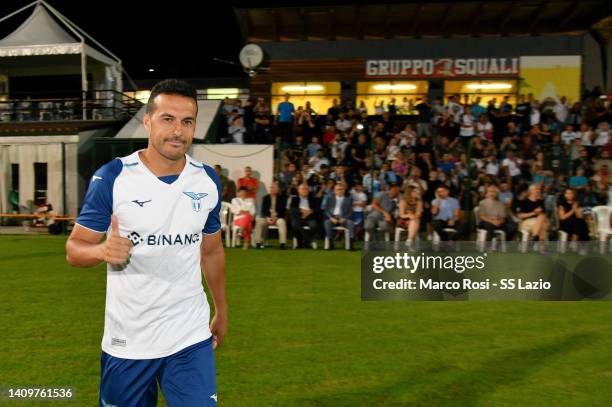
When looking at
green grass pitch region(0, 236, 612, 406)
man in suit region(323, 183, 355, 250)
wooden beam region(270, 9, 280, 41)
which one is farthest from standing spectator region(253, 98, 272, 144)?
green grass pitch region(0, 236, 612, 406)

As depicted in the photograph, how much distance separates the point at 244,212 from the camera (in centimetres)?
1499

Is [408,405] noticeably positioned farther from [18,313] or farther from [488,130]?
[488,130]

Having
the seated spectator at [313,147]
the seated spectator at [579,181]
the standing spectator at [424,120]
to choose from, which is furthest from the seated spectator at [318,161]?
the seated spectator at [579,181]

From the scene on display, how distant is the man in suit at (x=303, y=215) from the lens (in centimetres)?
1500

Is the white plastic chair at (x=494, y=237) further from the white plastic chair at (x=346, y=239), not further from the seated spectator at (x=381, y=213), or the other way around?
the white plastic chair at (x=346, y=239)

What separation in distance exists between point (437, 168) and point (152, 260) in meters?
15.1

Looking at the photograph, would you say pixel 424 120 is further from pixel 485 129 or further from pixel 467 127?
pixel 485 129

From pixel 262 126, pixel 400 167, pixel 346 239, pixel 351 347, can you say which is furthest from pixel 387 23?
pixel 351 347

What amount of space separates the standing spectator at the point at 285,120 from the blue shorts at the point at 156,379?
1688cm

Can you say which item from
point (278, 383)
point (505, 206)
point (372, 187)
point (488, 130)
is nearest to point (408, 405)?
point (278, 383)

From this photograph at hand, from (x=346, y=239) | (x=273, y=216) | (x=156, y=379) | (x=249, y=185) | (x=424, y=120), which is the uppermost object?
(x=424, y=120)

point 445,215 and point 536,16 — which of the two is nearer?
point 445,215

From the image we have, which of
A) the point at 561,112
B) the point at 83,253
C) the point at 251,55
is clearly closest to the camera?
the point at 83,253

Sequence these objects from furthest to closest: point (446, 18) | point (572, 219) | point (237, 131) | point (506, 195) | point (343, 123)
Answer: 1. point (446, 18)
2. point (343, 123)
3. point (237, 131)
4. point (506, 195)
5. point (572, 219)
